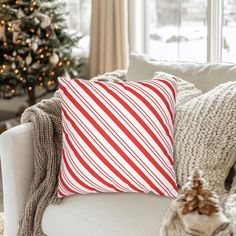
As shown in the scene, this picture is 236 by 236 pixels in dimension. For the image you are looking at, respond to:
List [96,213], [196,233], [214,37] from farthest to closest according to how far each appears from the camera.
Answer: [214,37] < [96,213] < [196,233]

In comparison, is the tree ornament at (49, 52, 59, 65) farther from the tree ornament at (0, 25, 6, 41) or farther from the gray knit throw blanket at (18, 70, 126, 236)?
the gray knit throw blanket at (18, 70, 126, 236)

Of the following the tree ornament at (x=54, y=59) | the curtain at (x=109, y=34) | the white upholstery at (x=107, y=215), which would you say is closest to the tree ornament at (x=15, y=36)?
the tree ornament at (x=54, y=59)

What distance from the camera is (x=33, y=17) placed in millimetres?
4188

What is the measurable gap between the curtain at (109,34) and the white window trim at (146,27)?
0.21 ft

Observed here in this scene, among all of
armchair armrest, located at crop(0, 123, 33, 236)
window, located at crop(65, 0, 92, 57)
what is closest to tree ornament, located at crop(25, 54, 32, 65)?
window, located at crop(65, 0, 92, 57)

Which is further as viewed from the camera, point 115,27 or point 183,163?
point 115,27

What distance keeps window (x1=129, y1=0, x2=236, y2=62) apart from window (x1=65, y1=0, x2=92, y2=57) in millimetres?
674

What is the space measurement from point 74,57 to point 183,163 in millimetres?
2748

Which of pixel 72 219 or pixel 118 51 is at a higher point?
pixel 118 51

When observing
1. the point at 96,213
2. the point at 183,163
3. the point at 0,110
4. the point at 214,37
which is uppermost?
the point at 214,37

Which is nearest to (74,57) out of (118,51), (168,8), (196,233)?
(118,51)

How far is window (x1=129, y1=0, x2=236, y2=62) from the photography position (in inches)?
149

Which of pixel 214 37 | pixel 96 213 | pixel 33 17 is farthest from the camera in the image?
pixel 33 17

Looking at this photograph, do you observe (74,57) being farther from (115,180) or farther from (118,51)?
(115,180)
